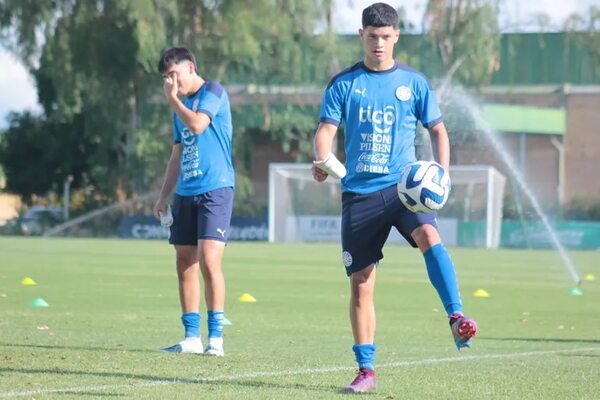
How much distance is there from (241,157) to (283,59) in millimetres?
5510

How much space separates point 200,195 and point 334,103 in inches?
82.4

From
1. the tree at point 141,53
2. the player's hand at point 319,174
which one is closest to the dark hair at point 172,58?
the player's hand at point 319,174

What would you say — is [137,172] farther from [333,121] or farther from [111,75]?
[333,121]

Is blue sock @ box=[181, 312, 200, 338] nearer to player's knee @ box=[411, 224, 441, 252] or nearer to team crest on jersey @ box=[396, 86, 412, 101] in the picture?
player's knee @ box=[411, 224, 441, 252]

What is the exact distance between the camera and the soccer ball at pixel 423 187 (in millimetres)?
7219

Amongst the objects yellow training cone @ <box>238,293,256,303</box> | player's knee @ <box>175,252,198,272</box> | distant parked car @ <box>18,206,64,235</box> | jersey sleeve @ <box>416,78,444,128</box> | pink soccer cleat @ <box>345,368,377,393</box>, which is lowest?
distant parked car @ <box>18,206,64,235</box>

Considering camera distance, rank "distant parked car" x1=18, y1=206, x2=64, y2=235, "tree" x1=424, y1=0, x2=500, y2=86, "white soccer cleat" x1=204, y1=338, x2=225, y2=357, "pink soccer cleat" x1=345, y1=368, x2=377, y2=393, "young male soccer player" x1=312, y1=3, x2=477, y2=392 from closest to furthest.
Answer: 1. "pink soccer cleat" x1=345, y1=368, x2=377, y2=393
2. "young male soccer player" x1=312, y1=3, x2=477, y2=392
3. "white soccer cleat" x1=204, y1=338, x2=225, y2=357
4. "tree" x1=424, y1=0, x2=500, y2=86
5. "distant parked car" x1=18, y1=206, x2=64, y2=235

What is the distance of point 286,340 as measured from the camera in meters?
10.4

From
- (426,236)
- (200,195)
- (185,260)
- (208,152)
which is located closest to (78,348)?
(185,260)

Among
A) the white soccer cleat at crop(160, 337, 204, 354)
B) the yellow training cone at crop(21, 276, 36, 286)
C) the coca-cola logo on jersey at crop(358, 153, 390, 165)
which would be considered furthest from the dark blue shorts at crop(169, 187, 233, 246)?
the yellow training cone at crop(21, 276, 36, 286)

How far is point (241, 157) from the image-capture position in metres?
52.5

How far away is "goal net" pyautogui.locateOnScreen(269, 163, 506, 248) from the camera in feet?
134

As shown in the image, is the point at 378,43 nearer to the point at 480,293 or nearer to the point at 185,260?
the point at 185,260

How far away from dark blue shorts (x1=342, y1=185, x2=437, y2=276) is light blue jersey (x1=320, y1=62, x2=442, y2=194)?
61mm
